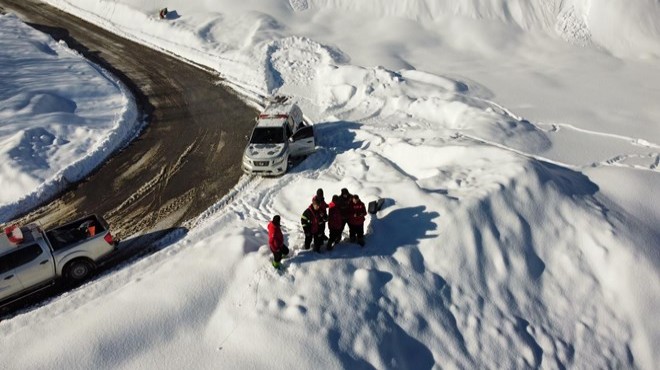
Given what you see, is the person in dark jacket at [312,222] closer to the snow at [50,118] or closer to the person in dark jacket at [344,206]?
the person in dark jacket at [344,206]

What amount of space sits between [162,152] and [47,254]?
7096 millimetres

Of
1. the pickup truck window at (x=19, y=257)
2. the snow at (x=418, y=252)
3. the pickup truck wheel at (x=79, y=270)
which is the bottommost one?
the pickup truck wheel at (x=79, y=270)

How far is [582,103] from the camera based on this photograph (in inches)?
806

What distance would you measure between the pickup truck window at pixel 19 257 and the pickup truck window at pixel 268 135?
7.43 meters

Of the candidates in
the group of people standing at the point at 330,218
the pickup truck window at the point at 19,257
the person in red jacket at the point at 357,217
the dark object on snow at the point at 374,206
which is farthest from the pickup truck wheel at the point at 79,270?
the dark object on snow at the point at 374,206

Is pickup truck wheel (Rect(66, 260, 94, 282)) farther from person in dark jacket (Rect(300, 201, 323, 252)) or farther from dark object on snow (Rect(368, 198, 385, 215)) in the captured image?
dark object on snow (Rect(368, 198, 385, 215))

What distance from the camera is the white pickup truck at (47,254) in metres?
11.1

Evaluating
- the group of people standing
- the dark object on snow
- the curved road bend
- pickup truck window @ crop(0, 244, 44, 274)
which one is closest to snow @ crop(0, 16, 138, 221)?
the curved road bend

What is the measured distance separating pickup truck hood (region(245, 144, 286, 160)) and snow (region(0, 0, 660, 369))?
87 cm

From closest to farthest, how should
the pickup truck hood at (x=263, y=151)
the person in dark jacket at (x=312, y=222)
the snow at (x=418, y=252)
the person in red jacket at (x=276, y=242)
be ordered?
the snow at (x=418, y=252), the person in red jacket at (x=276, y=242), the person in dark jacket at (x=312, y=222), the pickup truck hood at (x=263, y=151)

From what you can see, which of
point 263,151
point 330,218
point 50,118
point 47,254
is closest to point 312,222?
point 330,218

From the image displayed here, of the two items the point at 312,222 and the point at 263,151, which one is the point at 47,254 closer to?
the point at 312,222

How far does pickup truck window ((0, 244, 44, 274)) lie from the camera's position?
11.0 meters

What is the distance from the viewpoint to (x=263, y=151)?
1606 cm
